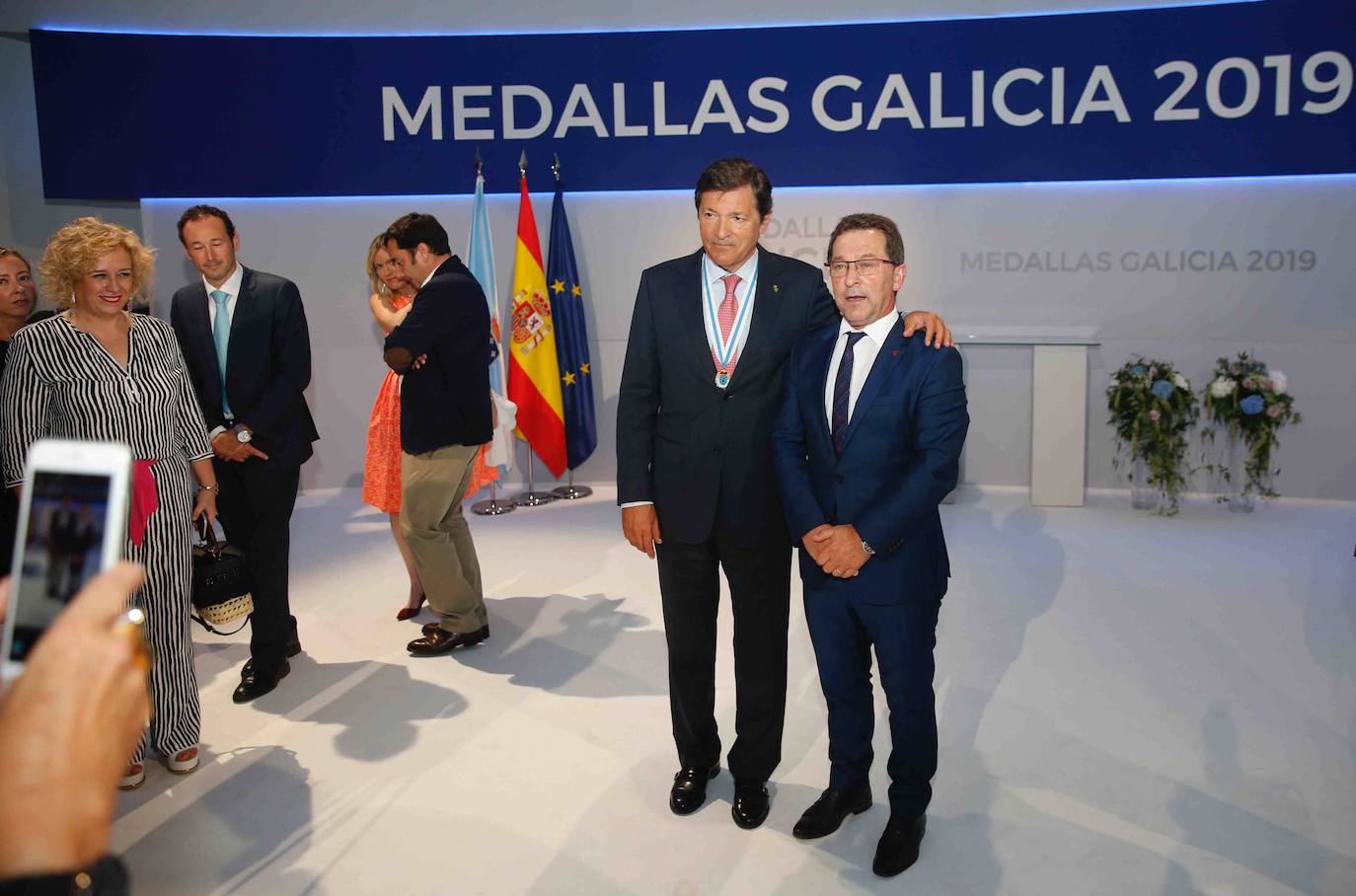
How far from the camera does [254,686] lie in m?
3.91

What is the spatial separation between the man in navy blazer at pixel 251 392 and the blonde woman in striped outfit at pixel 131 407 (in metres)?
0.45

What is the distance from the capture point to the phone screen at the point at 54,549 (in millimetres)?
1000

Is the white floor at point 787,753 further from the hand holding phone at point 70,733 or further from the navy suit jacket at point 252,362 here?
the hand holding phone at point 70,733

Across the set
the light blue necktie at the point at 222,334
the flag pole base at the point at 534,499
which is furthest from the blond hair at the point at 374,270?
the flag pole base at the point at 534,499

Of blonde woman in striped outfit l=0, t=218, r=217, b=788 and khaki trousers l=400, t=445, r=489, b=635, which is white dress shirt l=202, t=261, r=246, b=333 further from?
khaki trousers l=400, t=445, r=489, b=635

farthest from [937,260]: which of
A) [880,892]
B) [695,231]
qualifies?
[880,892]

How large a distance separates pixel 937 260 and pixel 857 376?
472cm

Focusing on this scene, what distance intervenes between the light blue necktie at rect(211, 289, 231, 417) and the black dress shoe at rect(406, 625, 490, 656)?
3.57ft

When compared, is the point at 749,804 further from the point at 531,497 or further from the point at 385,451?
the point at 531,497

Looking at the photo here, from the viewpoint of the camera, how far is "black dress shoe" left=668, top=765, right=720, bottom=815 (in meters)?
2.99

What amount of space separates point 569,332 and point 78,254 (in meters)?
4.31

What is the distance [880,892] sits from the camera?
8.54 ft

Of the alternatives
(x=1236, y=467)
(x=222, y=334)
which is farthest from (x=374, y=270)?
(x=1236, y=467)

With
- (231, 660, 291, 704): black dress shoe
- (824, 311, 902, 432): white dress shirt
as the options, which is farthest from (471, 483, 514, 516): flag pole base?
(824, 311, 902, 432): white dress shirt
